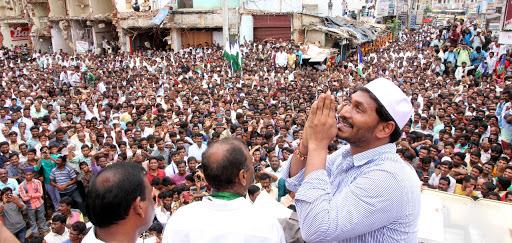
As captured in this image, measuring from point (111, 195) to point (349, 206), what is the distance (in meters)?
0.86

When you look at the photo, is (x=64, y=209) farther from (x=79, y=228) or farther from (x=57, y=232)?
(x=79, y=228)

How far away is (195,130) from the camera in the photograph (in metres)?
7.67

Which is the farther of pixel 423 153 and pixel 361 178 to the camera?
pixel 423 153

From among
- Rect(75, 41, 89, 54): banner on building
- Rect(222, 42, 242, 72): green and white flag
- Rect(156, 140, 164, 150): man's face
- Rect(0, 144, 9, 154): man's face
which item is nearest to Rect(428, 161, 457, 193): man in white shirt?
Rect(156, 140, 164, 150): man's face

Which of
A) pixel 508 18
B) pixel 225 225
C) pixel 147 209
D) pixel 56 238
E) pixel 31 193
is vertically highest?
pixel 508 18

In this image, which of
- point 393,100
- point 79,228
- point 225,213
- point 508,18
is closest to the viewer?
point 393,100

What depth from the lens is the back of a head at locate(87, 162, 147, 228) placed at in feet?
4.84

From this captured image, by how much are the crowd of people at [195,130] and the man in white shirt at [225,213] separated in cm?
42

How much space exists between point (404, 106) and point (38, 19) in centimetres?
3041

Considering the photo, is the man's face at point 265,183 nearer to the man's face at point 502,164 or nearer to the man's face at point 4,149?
the man's face at point 502,164

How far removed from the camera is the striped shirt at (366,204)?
1.29 m

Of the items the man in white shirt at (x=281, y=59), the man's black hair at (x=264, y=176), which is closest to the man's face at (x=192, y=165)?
the man's black hair at (x=264, y=176)

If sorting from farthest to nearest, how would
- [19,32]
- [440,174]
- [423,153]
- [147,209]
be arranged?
[19,32]
[423,153]
[440,174]
[147,209]

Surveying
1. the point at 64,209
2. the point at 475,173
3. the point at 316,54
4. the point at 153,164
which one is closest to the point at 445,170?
the point at 475,173
